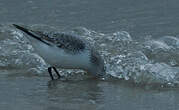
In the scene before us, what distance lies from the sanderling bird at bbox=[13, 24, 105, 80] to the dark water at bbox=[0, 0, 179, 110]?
225mm

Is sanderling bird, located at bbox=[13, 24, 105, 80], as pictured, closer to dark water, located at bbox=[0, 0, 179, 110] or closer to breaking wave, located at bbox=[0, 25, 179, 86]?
dark water, located at bbox=[0, 0, 179, 110]

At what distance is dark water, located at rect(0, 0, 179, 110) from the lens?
277 inches

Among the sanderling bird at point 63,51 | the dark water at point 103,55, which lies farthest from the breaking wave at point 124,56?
the sanderling bird at point 63,51

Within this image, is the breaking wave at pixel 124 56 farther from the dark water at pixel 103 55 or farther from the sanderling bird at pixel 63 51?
the sanderling bird at pixel 63 51

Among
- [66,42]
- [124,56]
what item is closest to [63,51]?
[66,42]

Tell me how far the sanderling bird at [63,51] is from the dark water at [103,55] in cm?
23

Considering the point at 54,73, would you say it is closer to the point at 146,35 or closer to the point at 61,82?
the point at 61,82

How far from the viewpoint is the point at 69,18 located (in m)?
11.8

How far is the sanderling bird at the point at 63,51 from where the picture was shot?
8.20 meters

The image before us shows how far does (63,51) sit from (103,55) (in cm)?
114

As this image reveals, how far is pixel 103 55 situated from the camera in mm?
9234

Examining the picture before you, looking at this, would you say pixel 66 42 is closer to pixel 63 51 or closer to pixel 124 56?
pixel 63 51

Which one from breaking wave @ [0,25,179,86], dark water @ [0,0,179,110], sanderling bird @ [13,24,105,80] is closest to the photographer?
dark water @ [0,0,179,110]

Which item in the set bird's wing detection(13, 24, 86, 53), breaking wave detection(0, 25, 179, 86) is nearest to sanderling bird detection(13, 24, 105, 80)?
bird's wing detection(13, 24, 86, 53)
